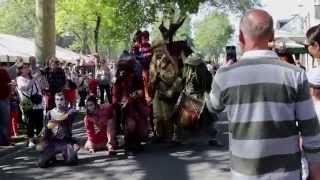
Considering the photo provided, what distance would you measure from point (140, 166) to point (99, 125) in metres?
1.86

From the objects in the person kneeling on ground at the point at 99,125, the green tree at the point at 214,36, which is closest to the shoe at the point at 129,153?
the person kneeling on ground at the point at 99,125

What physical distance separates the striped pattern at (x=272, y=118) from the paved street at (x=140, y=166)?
499 cm

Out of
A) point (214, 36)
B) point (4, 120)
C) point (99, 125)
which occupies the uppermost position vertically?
point (214, 36)

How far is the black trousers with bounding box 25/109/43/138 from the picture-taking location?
1239 centimetres

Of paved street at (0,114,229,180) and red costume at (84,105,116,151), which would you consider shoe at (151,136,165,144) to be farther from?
red costume at (84,105,116,151)

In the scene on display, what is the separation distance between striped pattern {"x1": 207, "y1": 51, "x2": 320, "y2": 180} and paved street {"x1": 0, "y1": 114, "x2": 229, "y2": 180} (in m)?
4.99

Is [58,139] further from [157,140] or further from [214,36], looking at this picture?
[214,36]

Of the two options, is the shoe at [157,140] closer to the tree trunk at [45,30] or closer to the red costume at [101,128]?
the red costume at [101,128]

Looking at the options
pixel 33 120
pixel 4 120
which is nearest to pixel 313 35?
pixel 4 120

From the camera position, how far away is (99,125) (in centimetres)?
1091

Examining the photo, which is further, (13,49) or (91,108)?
(13,49)

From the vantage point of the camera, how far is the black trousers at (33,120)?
12391 mm

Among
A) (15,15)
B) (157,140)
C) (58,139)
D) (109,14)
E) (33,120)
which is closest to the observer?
(58,139)

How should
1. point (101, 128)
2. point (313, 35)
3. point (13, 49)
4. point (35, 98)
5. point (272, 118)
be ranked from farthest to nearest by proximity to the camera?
point (13, 49) → point (35, 98) → point (101, 128) → point (313, 35) → point (272, 118)
